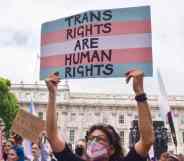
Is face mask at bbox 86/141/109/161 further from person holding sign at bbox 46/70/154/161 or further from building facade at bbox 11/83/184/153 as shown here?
building facade at bbox 11/83/184/153

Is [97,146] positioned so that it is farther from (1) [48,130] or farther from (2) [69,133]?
(2) [69,133]

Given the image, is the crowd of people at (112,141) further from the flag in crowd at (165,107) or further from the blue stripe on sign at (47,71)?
the flag in crowd at (165,107)

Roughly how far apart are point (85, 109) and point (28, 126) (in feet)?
226

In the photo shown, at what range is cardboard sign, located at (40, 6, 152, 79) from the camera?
21.6ft

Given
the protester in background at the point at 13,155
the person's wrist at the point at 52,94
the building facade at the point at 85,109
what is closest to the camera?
the person's wrist at the point at 52,94

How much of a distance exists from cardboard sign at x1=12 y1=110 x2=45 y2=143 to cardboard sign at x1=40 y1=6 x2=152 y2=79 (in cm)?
173

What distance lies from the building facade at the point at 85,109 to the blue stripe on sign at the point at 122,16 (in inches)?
2660

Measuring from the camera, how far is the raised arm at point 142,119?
12.1 feet

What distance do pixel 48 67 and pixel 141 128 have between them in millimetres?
3223

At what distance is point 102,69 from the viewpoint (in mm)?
6578

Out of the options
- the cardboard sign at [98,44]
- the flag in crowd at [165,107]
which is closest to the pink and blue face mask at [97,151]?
the cardboard sign at [98,44]

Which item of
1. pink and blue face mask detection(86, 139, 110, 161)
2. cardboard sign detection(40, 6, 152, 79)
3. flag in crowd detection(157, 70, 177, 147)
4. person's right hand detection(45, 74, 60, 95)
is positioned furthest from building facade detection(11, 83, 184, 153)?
pink and blue face mask detection(86, 139, 110, 161)

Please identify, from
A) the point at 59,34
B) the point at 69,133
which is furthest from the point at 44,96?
the point at 59,34

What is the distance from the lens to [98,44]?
22.8 ft
